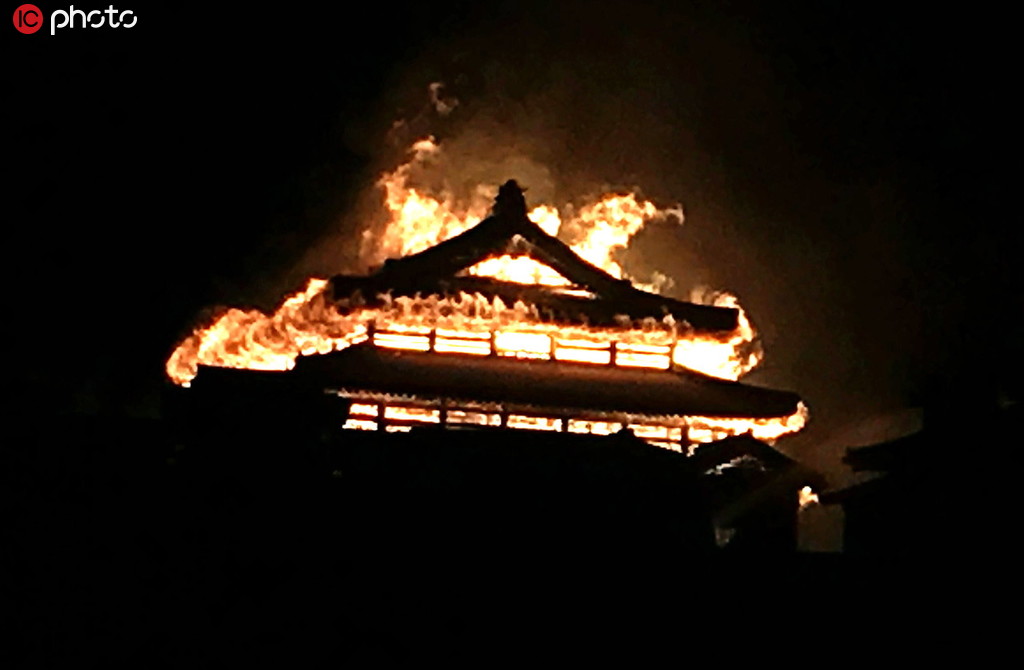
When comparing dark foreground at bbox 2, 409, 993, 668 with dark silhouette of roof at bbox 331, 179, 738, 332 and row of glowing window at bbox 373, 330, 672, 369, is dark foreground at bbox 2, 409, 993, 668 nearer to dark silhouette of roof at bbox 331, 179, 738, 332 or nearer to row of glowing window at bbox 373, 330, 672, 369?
dark silhouette of roof at bbox 331, 179, 738, 332

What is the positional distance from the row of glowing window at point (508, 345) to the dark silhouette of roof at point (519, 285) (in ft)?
1.50

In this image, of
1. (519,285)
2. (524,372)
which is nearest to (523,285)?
(519,285)

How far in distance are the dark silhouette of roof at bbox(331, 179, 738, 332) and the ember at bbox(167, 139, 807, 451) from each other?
0.04 ft

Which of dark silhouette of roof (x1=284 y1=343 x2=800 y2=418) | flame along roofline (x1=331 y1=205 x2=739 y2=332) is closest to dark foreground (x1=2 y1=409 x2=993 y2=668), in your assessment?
dark silhouette of roof (x1=284 y1=343 x2=800 y2=418)

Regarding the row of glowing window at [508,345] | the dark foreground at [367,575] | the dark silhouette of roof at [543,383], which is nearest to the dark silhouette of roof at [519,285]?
the row of glowing window at [508,345]

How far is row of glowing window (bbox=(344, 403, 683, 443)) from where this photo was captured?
813 inches

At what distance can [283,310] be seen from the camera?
21703 millimetres

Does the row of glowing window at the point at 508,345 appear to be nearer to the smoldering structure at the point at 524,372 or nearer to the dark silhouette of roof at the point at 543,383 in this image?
the smoldering structure at the point at 524,372

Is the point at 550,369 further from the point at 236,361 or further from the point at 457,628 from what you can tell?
the point at 457,628

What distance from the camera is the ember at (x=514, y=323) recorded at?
2073cm

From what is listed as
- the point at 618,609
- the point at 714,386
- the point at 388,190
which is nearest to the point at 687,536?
the point at 618,609

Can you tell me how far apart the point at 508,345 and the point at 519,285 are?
735 millimetres

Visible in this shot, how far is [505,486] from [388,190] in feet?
44.0

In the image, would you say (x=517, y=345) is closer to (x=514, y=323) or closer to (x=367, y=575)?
(x=514, y=323)
